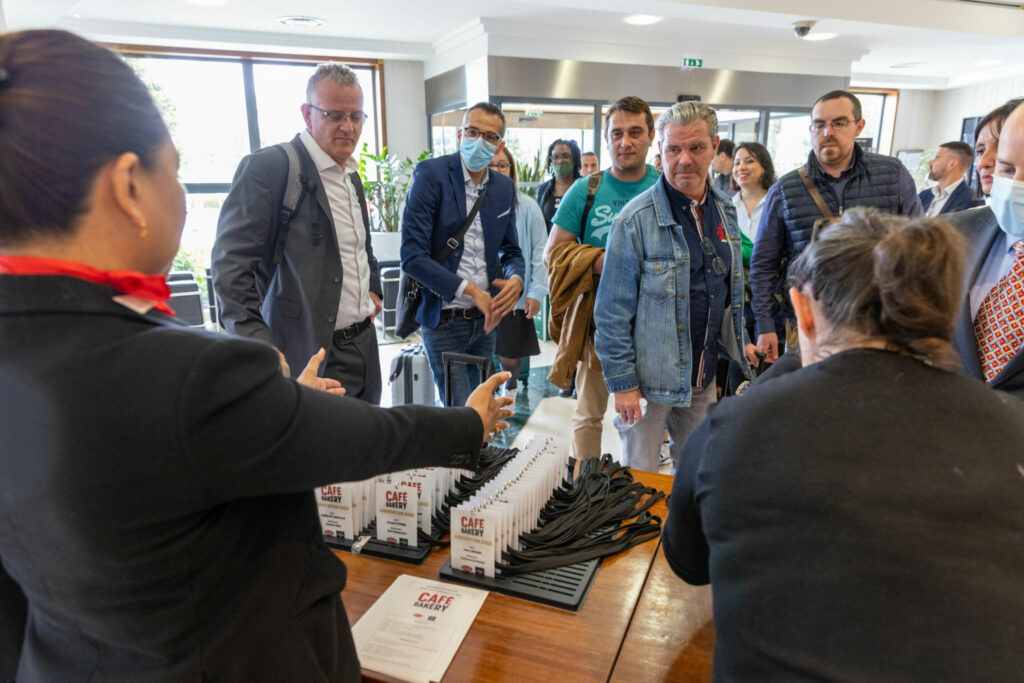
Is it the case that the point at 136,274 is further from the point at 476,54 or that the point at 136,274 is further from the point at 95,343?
the point at 476,54

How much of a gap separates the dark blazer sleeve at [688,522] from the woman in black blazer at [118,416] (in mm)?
475

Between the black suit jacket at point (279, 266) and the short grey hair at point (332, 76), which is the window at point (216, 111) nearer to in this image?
the short grey hair at point (332, 76)

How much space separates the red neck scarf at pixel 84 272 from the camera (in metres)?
0.61

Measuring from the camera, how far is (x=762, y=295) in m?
2.55

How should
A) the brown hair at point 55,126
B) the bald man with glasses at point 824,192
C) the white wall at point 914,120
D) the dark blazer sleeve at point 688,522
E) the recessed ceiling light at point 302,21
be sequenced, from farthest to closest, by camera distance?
the white wall at point 914,120 → the recessed ceiling light at point 302,21 → the bald man with glasses at point 824,192 → the dark blazer sleeve at point 688,522 → the brown hair at point 55,126

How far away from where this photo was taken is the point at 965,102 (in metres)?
9.59

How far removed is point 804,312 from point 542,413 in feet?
9.97

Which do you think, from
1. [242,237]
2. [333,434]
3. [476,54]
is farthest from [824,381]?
[476,54]

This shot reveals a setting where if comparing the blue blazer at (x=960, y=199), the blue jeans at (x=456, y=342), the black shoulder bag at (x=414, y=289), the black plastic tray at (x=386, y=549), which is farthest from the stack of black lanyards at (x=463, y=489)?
the blue blazer at (x=960, y=199)

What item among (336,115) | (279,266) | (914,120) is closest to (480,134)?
(336,115)

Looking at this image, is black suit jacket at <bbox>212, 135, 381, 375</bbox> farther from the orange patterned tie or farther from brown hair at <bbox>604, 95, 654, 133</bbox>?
the orange patterned tie

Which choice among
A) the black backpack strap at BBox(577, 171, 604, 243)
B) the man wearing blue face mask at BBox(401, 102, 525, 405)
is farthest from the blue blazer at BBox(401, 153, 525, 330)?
the black backpack strap at BBox(577, 171, 604, 243)

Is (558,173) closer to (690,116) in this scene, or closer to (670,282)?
(690,116)

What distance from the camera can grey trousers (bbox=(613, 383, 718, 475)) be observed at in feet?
6.88
